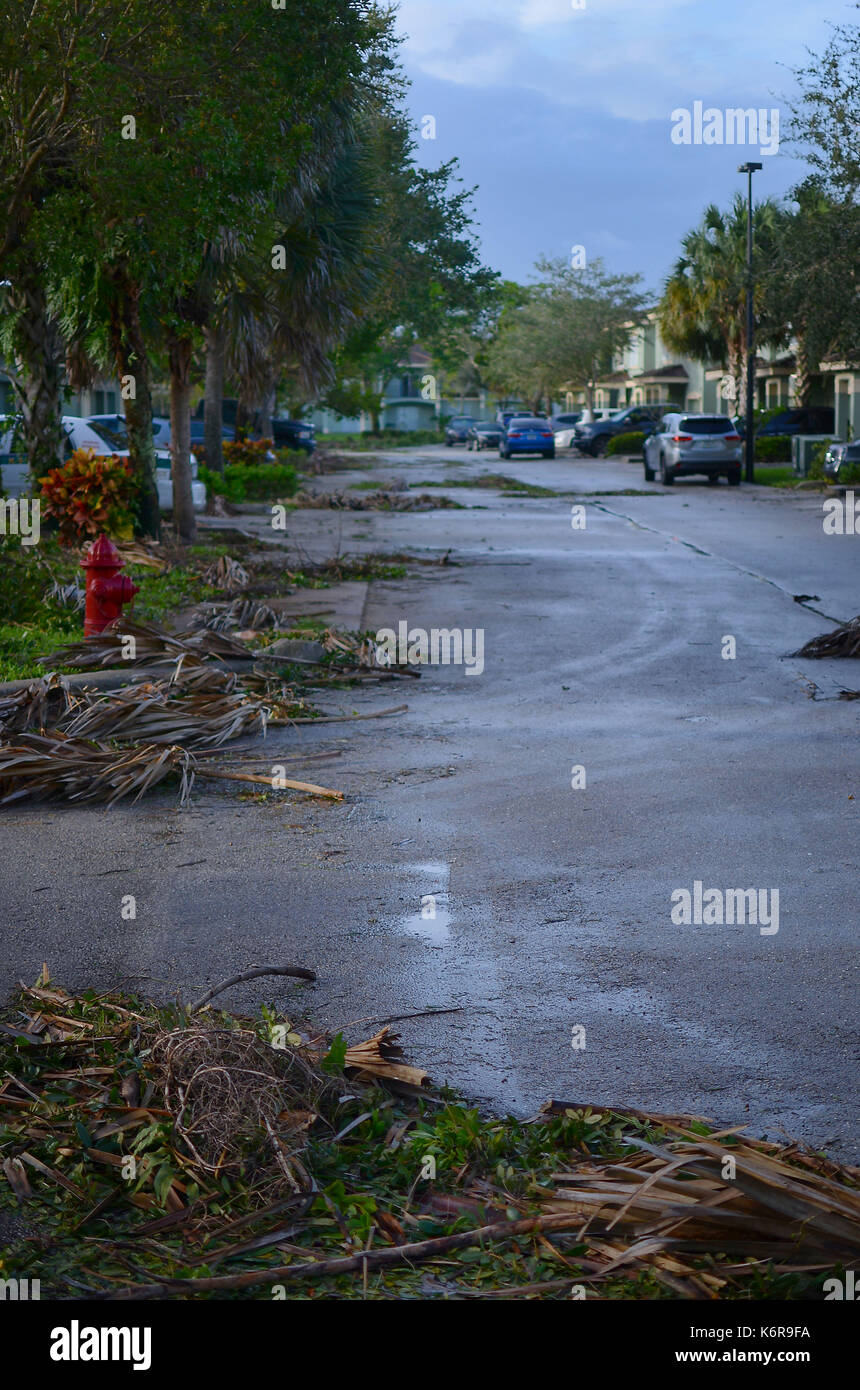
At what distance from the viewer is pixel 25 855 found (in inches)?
267

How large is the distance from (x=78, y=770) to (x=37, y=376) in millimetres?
12701

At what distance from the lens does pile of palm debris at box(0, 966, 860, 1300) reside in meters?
3.20

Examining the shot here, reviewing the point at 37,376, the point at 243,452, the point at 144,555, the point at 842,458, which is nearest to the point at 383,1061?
the point at 144,555

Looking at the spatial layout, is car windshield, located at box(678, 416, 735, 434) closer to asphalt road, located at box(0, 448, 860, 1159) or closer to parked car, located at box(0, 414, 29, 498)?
parked car, located at box(0, 414, 29, 498)

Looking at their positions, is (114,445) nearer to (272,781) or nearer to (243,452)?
(243,452)

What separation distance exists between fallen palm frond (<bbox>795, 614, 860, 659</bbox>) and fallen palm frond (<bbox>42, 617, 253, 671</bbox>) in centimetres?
465

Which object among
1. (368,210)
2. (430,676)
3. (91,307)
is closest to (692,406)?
(368,210)

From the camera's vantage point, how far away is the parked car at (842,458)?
3356 centimetres

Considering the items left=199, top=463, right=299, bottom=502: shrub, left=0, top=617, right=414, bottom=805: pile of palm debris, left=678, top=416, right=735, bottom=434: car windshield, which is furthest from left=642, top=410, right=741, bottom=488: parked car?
left=0, top=617, right=414, bottom=805: pile of palm debris

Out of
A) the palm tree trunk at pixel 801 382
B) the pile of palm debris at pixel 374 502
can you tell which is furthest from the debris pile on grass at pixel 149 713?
the palm tree trunk at pixel 801 382

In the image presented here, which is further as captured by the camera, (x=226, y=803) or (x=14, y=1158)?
(x=226, y=803)

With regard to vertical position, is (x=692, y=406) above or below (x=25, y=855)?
above

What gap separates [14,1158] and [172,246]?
11.6m
